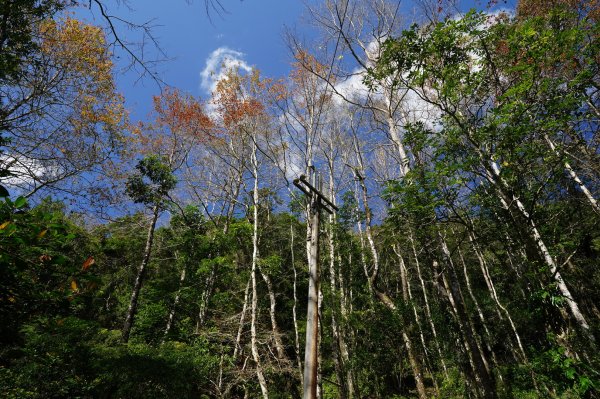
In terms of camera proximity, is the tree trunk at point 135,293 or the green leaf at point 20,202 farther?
the tree trunk at point 135,293

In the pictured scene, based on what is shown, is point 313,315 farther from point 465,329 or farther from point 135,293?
point 135,293

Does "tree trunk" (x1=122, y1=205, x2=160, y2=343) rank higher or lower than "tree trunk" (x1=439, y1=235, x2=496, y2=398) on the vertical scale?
higher

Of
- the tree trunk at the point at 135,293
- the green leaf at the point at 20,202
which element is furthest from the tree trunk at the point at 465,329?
the tree trunk at the point at 135,293

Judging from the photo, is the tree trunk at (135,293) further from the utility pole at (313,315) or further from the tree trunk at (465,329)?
the tree trunk at (465,329)

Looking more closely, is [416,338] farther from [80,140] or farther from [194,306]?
[80,140]

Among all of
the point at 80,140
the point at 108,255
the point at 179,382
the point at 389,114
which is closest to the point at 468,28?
the point at 389,114

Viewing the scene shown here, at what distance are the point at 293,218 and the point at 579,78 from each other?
1102 centimetres

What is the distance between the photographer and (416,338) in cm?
1410

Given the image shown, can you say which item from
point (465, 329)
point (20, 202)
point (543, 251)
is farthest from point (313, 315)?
point (543, 251)

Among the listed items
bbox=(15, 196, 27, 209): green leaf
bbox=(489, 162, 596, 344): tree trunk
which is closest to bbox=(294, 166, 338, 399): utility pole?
bbox=(489, 162, 596, 344): tree trunk

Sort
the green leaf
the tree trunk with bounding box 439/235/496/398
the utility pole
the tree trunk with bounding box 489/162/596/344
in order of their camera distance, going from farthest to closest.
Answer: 1. the tree trunk with bounding box 439/235/496/398
2. the tree trunk with bounding box 489/162/596/344
3. the utility pole
4. the green leaf

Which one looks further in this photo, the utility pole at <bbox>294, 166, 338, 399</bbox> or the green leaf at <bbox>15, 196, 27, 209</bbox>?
the utility pole at <bbox>294, 166, 338, 399</bbox>

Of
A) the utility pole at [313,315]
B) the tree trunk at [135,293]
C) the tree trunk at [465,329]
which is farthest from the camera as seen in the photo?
the tree trunk at [135,293]

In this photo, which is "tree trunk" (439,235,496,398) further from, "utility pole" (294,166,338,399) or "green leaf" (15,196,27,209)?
"green leaf" (15,196,27,209)
